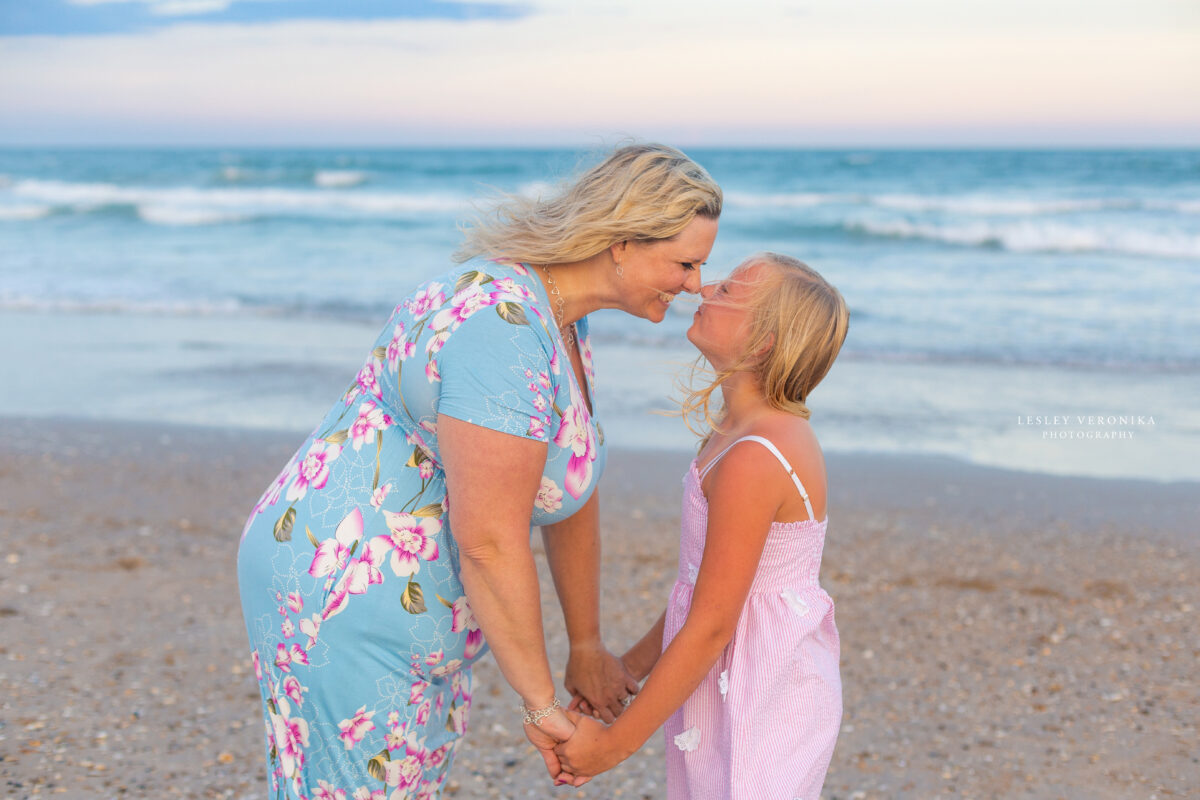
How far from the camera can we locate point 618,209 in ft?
6.67

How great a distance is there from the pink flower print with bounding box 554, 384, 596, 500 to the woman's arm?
128 mm

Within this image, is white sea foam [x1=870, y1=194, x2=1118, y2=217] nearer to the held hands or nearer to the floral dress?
the held hands

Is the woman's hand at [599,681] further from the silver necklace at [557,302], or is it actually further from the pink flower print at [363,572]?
the silver necklace at [557,302]

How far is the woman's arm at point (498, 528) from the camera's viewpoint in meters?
1.81

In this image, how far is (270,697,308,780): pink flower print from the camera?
2129 mm

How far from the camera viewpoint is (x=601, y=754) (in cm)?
214

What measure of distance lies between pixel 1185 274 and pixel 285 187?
86.5 ft

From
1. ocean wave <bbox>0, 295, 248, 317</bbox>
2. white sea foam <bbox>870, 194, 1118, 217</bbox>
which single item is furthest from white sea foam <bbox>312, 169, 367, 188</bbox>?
ocean wave <bbox>0, 295, 248, 317</bbox>

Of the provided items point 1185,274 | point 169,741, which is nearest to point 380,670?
point 169,741

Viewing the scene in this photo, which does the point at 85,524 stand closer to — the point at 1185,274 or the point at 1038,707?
the point at 1038,707

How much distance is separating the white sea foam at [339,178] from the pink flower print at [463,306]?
106 feet

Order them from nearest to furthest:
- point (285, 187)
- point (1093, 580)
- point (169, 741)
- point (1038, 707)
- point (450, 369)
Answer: point (450, 369)
point (169, 741)
point (1038, 707)
point (1093, 580)
point (285, 187)

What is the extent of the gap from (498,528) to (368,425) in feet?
1.25

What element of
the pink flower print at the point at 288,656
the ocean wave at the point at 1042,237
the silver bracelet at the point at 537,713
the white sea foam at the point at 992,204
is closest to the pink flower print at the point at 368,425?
the pink flower print at the point at 288,656
